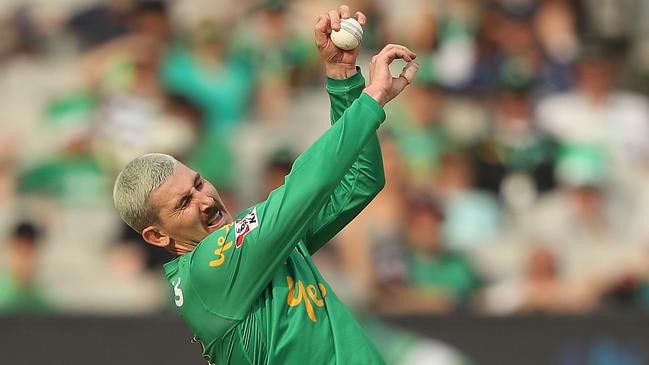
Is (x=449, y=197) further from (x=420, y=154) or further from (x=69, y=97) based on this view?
(x=69, y=97)

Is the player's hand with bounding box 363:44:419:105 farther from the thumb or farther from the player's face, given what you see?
the player's face

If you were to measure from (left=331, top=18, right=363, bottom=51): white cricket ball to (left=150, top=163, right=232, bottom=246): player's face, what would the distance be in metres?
0.65

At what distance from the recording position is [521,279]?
28.2ft

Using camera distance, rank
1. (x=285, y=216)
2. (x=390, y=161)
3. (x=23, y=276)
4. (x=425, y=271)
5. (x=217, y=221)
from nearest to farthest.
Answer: (x=285, y=216)
(x=217, y=221)
(x=425, y=271)
(x=23, y=276)
(x=390, y=161)

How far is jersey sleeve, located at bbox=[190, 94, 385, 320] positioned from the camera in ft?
11.9

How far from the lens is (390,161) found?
8.93 meters

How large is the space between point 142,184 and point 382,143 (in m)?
5.19

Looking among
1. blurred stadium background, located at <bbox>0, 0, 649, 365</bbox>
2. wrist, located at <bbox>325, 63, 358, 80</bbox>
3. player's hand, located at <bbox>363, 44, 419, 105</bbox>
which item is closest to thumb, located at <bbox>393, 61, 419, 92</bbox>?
player's hand, located at <bbox>363, 44, 419, 105</bbox>

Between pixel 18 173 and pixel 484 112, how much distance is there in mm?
3626

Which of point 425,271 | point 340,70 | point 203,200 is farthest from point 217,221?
point 425,271

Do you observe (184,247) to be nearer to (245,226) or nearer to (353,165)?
(245,226)

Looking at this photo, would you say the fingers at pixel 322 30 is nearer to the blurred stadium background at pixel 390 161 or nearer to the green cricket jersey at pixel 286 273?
the green cricket jersey at pixel 286 273

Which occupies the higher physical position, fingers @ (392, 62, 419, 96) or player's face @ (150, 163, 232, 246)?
fingers @ (392, 62, 419, 96)

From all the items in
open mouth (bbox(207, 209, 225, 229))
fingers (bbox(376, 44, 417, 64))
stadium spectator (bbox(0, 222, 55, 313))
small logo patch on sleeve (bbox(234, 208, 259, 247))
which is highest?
fingers (bbox(376, 44, 417, 64))
